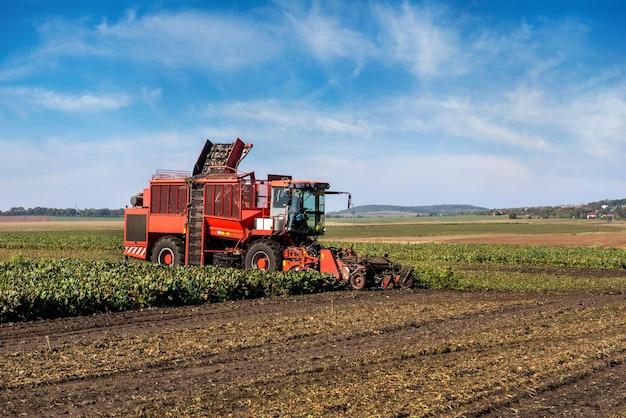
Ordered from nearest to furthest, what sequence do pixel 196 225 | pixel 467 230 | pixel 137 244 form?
pixel 196 225, pixel 137 244, pixel 467 230

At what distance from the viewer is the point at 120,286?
Answer: 16.2 metres

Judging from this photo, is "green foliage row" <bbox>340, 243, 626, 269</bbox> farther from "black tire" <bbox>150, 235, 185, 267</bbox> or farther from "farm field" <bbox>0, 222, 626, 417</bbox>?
"farm field" <bbox>0, 222, 626, 417</bbox>

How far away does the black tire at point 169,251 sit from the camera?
24.2 m

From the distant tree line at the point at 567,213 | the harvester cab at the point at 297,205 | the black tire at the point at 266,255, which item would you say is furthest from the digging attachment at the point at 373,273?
the distant tree line at the point at 567,213

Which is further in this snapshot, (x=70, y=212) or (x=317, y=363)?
(x=70, y=212)

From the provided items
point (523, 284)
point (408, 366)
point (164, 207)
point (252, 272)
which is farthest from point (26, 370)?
point (523, 284)

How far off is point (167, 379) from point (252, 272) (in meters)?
10.1

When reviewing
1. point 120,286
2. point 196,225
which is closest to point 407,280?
point 196,225

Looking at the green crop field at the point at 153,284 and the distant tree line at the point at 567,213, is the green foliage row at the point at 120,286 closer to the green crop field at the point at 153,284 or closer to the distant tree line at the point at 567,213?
the green crop field at the point at 153,284

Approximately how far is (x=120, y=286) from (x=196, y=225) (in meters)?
7.32

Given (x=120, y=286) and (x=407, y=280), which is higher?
(x=120, y=286)

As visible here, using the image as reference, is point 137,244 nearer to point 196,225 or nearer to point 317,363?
point 196,225

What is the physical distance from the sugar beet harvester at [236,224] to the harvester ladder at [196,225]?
3 cm

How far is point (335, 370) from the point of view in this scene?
386 inches
